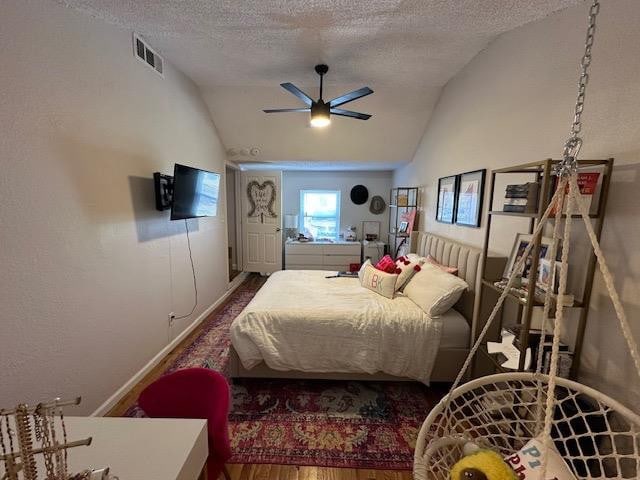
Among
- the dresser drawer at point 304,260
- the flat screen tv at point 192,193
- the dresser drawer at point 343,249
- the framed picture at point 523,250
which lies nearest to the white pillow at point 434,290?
the framed picture at point 523,250

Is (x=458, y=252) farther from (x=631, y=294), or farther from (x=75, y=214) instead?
(x=75, y=214)

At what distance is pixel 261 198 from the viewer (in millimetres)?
5234

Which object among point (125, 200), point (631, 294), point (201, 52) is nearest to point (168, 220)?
point (125, 200)

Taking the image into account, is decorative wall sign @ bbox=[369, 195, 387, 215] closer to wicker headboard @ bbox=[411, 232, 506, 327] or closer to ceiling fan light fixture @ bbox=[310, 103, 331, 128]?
wicker headboard @ bbox=[411, 232, 506, 327]

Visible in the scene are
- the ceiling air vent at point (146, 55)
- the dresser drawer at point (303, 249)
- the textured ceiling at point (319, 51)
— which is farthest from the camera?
the dresser drawer at point (303, 249)

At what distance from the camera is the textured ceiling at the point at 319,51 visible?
1849 millimetres

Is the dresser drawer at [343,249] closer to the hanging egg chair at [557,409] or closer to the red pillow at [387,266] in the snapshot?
the red pillow at [387,266]

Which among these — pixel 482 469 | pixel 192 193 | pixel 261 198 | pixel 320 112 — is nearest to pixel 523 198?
pixel 482 469

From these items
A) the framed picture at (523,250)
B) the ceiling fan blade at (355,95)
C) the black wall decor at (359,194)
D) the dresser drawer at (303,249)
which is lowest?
the dresser drawer at (303,249)

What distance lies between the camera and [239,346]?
218 cm

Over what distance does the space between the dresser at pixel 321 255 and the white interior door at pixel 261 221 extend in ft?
0.78

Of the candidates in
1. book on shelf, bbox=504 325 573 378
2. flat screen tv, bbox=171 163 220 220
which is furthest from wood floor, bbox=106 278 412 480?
flat screen tv, bbox=171 163 220 220

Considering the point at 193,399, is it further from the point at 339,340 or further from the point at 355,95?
the point at 355,95

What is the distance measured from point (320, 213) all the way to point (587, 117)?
4.74m
